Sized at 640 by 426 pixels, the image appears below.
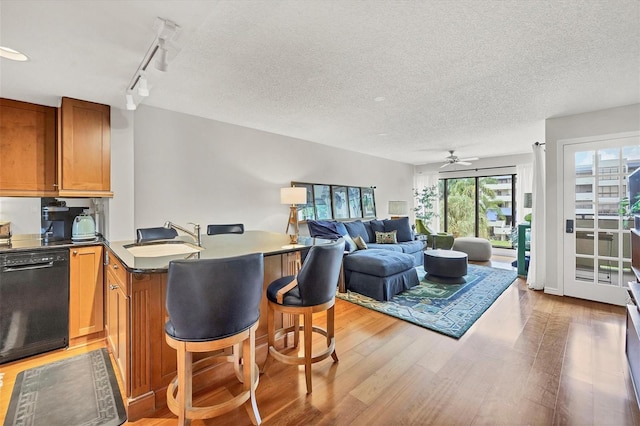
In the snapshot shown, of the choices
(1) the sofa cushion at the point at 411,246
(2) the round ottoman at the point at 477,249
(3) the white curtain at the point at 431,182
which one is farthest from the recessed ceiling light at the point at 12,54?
(3) the white curtain at the point at 431,182

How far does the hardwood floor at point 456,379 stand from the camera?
1.66 meters

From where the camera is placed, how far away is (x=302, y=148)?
16.8 ft

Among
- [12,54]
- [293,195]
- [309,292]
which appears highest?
[12,54]

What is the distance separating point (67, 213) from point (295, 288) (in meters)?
2.76

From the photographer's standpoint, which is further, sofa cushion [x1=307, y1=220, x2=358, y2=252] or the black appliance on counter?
sofa cushion [x1=307, y1=220, x2=358, y2=252]

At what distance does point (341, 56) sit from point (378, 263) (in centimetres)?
252

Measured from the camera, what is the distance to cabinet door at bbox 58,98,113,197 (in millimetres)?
2578

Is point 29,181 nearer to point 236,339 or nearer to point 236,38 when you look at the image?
point 236,38

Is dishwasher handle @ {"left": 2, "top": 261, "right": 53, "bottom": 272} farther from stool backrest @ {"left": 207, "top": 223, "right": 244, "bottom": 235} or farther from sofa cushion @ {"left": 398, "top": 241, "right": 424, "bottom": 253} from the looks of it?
sofa cushion @ {"left": 398, "top": 241, "right": 424, "bottom": 253}

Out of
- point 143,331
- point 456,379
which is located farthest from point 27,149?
point 456,379

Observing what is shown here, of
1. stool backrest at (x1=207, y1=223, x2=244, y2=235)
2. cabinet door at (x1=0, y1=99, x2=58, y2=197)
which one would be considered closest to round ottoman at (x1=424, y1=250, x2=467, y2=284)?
stool backrest at (x1=207, y1=223, x2=244, y2=235)

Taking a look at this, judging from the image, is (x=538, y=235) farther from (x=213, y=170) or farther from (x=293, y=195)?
(x=213, y=170)

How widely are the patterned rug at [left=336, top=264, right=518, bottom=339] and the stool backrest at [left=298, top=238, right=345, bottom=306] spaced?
154 cm

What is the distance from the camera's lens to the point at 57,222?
288cm
